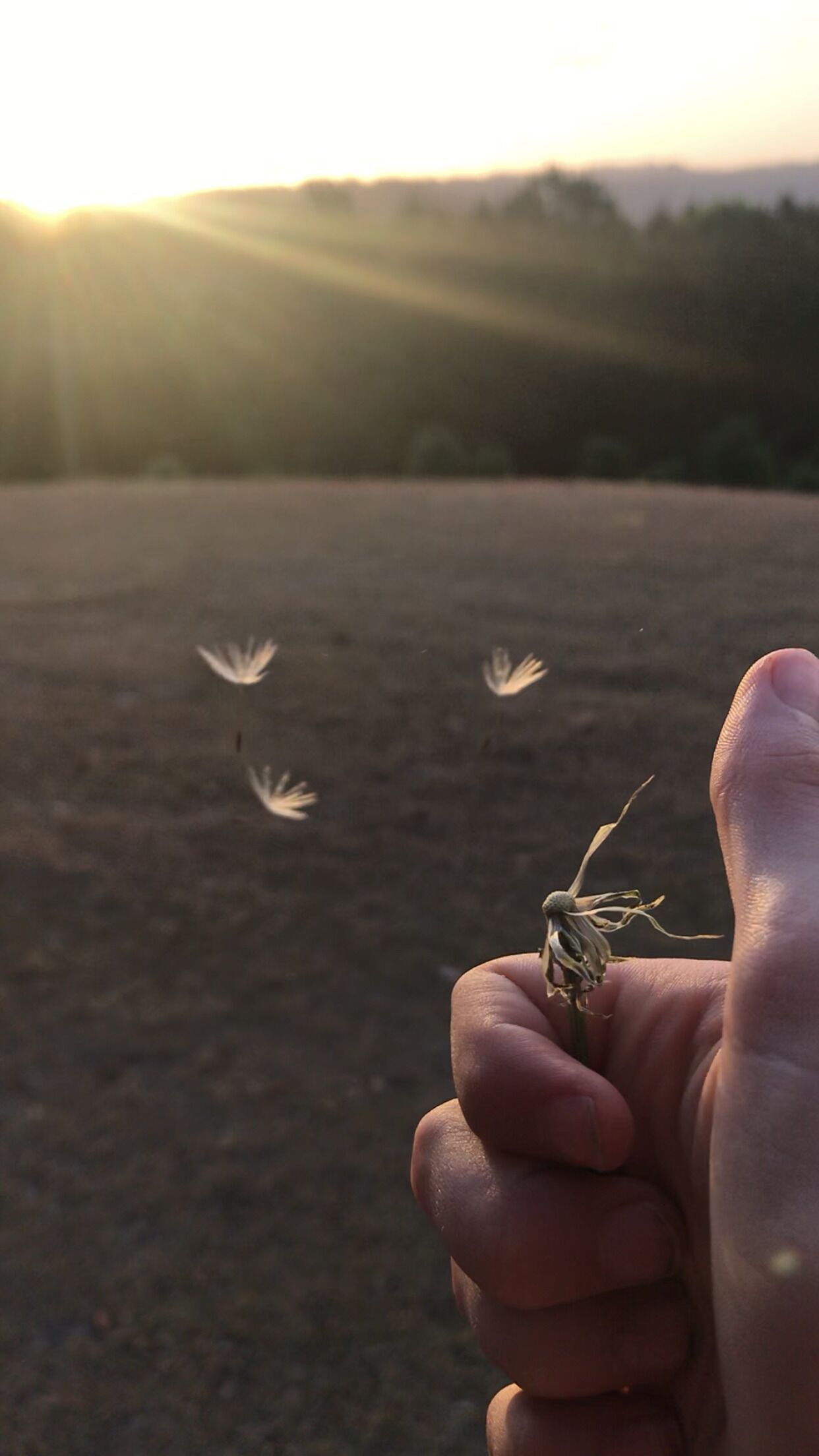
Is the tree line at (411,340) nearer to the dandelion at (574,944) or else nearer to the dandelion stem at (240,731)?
the dandelion stem at (240,731)

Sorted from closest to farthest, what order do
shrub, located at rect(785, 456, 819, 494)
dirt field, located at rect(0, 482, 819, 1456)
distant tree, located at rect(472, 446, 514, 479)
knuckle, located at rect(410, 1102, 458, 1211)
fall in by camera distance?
knuckle, located at rect(410, 1102, 458, 1211)
shrub, located at rect(785, 456, 819, 494)
dirt field, located at rect(0, 482, 819, 1456)
distant tree, located at rect(472, 446, 514, 479)

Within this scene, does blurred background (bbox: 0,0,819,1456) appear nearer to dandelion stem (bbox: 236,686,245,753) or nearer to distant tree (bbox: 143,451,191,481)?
dandelion stem (bbox: 236,686,245,753)

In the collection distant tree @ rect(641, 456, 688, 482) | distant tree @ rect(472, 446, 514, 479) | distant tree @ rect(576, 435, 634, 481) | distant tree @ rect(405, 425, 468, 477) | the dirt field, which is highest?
distant tree @ rect(405, 425, 468, 477)

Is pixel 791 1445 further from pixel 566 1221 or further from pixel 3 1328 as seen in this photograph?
pixel 3 1328

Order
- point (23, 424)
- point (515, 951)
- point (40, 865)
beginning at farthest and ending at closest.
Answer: point (23, 424)
point (40, 865)
point (515, 951)

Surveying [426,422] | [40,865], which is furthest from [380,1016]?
[426,422]

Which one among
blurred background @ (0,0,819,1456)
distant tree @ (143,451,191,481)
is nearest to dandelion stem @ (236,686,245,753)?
blurred background @ (0,0,819,1456)
